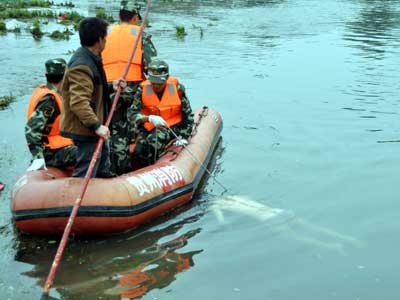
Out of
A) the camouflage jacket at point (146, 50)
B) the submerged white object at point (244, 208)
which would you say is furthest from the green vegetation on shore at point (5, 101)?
the submerged white object at point (244, 208)

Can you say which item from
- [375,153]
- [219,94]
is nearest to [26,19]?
[219,94]

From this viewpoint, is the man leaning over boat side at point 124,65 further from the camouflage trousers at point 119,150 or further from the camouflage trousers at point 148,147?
the camouflage trousers at point 148,147

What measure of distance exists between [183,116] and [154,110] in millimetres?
476

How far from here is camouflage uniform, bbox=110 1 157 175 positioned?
22.4ft

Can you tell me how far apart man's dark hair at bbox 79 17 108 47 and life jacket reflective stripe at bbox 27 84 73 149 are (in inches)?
44.6

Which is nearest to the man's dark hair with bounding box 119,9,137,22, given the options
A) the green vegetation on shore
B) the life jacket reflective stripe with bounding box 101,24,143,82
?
the life jacket reflective stripe with bounding box 101,24,143,82

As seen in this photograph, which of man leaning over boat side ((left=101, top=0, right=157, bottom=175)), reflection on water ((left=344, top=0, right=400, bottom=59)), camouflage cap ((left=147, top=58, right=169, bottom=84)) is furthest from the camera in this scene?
reflection on water ((left=344, top=0, right=400, bottom=59))

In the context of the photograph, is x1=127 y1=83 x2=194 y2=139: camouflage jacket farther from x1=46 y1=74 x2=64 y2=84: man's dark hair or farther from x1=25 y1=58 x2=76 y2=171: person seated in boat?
x1=46 y1=74 x2=64 y2=84: man's dark hair

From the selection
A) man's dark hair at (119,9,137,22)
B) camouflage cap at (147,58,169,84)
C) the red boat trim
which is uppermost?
man's dark hair at (119,9,137,22)

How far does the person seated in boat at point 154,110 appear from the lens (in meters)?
7.13

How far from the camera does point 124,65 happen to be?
7.23 metres

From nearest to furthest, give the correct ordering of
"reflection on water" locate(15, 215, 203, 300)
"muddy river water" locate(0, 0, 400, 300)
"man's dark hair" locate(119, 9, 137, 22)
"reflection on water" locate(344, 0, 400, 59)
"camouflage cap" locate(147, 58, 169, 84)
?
1. "reflection on water" locate(15, 215, 203, 300)
2. "muddy river water" locate(0, 0, 400, 300)
3. "camouflage cap" locate(147, 58, 169, 84)
4. "man's dark hair" locate(119, 9, 137, 22)
5. "reflection on water" locate(344, 0, 400, 59)

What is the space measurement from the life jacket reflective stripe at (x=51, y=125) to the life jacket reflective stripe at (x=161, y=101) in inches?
53.7

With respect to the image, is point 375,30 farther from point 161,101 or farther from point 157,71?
point 157,71
